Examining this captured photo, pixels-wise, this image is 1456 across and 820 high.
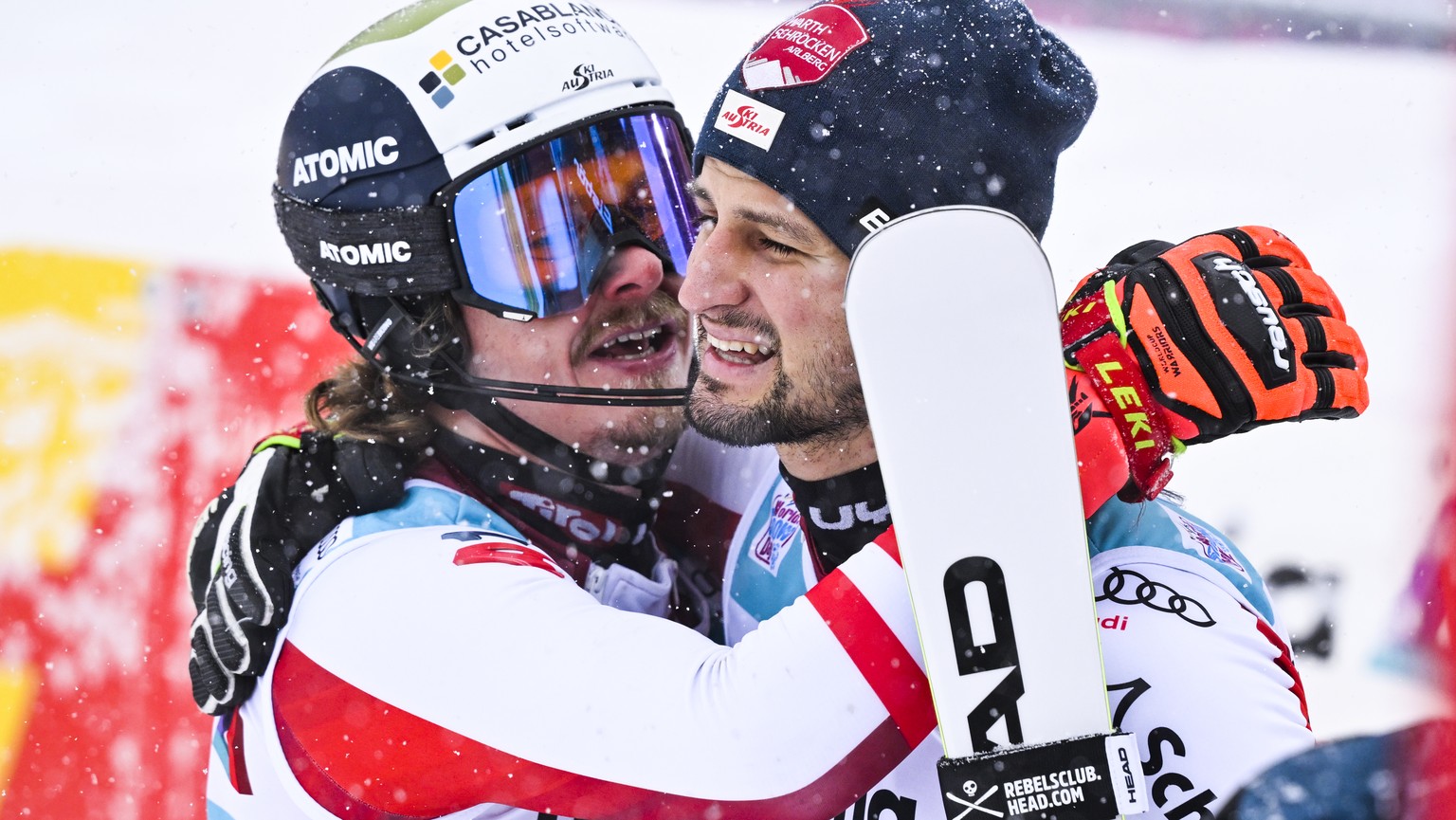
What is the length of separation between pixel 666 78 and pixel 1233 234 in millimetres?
3780

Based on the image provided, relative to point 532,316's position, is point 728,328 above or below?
below

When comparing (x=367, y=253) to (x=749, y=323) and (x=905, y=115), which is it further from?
(x=905, y=115)

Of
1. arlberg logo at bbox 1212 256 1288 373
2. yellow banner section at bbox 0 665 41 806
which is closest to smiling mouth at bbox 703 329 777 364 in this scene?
arlberg logo at bbox 1212 256 1288 373

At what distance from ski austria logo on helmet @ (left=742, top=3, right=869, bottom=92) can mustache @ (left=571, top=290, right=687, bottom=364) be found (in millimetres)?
625

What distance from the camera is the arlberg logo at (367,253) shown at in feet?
7.73

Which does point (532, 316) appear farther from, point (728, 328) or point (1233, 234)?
point (1233, 234)

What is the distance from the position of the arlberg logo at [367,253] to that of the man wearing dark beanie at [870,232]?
65 centimetres

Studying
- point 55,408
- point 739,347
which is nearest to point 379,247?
point 739,347

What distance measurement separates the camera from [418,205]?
234cm

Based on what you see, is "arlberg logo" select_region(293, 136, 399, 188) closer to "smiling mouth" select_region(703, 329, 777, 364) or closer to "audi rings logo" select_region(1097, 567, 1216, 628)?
"smiling mouth" select_region(703, 329, 777, 364)

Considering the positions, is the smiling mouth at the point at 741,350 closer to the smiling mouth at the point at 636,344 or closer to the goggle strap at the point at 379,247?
the smiling mouth at the point at 636,344

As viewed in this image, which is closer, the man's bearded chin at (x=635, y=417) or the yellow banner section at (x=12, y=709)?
the man's bearded chin at (x=635, y=417)

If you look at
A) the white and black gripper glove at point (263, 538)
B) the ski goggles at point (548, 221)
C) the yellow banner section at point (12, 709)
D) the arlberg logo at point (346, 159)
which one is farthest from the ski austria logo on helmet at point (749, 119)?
the yellow banner section at point (12, 709)

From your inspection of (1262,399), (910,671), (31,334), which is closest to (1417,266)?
(1262,399)
